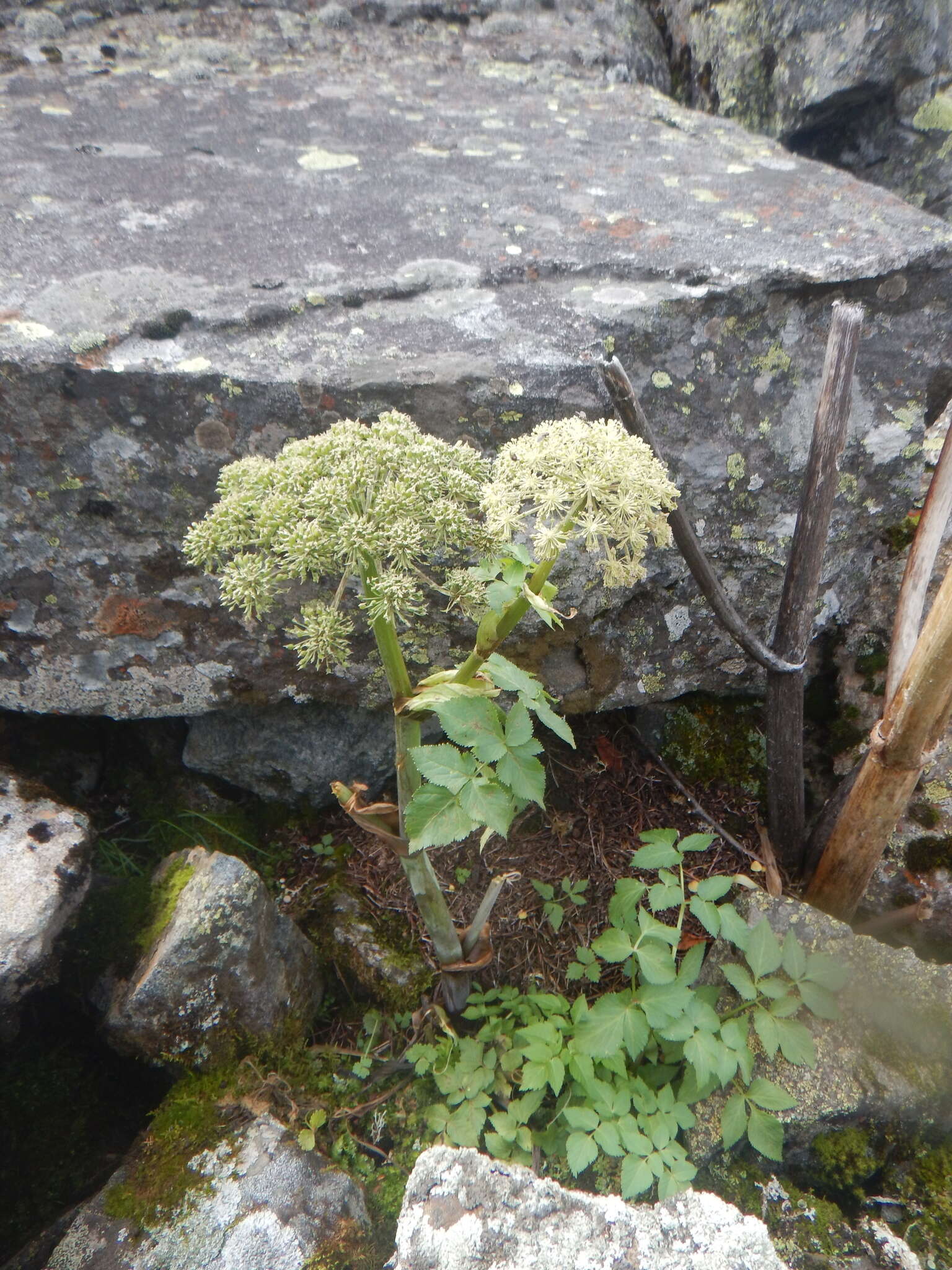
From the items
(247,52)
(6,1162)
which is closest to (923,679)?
(6,1162)

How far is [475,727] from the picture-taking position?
1.76 metres

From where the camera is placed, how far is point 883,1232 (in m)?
2.02

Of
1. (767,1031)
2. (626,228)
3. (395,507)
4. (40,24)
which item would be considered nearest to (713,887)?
(767,1031)

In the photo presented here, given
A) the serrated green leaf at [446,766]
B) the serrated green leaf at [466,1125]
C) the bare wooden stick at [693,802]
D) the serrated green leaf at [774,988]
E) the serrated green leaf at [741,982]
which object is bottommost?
the serrated green leaf at [466,1125]

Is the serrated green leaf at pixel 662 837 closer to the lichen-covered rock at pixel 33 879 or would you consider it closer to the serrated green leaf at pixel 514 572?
the serrated green leaf at pixel 514 572

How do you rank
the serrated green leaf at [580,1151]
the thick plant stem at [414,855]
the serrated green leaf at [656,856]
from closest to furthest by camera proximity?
the thick plant stem at [414,855] → the serrated green leaf at [580,1151] → the serrated green leaf at [656,856]

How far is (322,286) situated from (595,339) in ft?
3.17

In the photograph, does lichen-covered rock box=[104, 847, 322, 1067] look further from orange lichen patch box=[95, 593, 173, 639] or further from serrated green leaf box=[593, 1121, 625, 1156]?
serrated green leaf box=[593, 1121, 625, 1156]

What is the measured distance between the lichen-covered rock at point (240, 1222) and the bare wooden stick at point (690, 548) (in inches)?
79.7

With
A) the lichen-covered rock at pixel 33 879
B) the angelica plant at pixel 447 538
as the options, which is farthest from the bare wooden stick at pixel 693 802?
the lichen-covered rock at pixel 33 879

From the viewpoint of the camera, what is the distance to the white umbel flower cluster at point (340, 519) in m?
1.73

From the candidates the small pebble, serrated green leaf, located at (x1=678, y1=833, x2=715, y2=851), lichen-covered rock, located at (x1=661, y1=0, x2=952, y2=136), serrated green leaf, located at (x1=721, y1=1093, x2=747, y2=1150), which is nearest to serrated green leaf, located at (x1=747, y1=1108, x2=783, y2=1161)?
serrated green leaf, located at (x1=721, y1=1093, x2=747, y2=1150)

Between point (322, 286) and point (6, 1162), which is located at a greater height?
point (322, 286)

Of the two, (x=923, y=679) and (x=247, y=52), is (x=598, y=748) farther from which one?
(x=247, y=52)
